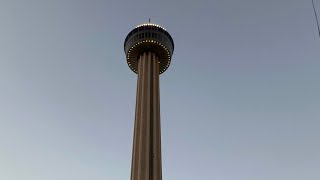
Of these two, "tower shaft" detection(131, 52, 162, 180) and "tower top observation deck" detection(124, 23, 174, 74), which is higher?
"tower top observation deck" detection(124, 23, 174, 74)

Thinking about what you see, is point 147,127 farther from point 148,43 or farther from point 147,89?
point 148,43

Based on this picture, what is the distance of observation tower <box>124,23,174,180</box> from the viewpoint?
76.9 m

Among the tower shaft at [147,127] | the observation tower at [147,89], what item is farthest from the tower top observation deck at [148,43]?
the tower shaft at [147,127]

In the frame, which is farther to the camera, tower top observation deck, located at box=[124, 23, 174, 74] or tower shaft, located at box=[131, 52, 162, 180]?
tower top observation deck, located at box=[124, 23, 174, 74]

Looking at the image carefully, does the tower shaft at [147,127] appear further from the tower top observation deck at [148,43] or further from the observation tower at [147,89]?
the tower top observation deck at [148,43]

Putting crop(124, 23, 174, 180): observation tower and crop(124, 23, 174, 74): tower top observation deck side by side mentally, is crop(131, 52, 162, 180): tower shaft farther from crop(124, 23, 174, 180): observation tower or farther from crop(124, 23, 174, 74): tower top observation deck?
crop(124, 23, 174, 74): tower top observation deck

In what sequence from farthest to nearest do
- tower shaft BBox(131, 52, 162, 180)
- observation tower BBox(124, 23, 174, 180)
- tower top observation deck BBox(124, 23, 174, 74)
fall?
tower top observation deck BBox(124, 23, 174, 74) < observation tower BBox(124, 23, 174, 180) < tower shaft BBox(131, 52, 162, 180)

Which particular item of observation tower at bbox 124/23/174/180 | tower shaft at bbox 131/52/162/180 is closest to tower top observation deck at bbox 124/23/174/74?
observation tower at bbox 124/23/174/180

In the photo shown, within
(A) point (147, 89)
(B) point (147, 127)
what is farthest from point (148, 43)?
(B) point (147, 127)

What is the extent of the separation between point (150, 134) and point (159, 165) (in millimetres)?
8088

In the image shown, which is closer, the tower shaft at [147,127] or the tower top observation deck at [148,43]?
the tower shaft at [147,127]

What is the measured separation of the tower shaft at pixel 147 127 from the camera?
249 feet

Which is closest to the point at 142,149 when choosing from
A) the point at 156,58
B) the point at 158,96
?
the point at 158,96

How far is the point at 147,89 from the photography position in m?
89.6
